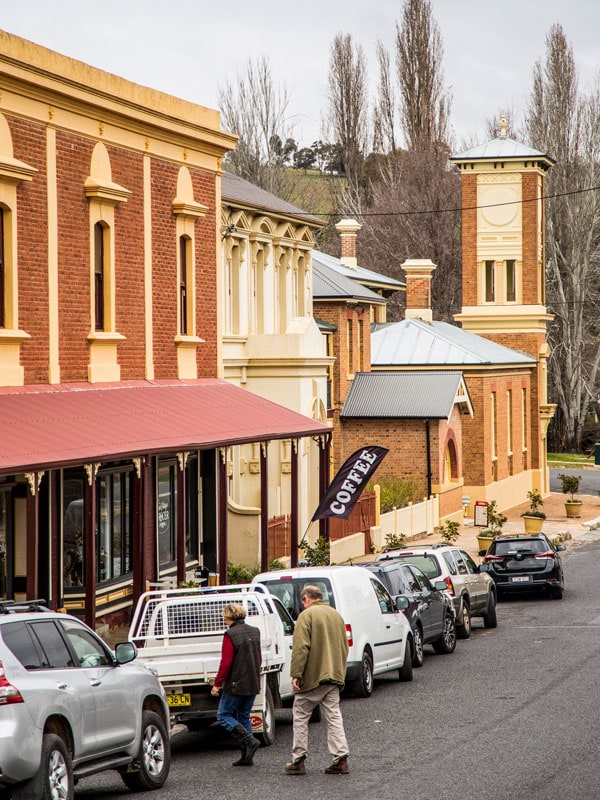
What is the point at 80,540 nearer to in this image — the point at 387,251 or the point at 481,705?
the point at 481,705

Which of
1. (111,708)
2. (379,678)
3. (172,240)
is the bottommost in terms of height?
(379,678)

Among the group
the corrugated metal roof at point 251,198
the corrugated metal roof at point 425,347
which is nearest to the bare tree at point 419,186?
the corrugated metal roof at point 425,347

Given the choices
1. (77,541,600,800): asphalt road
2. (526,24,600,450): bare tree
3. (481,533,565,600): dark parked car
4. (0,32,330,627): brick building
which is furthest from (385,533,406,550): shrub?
(526,24,600,450): bare tree

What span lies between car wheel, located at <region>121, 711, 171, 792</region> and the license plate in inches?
53.9

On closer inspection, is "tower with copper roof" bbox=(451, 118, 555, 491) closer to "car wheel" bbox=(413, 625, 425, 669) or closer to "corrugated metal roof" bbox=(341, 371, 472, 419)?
"corrugated metal roof" bbox=(341, 371, 472, 419)

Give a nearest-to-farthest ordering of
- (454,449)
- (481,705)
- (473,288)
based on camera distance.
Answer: (481,705) → (454,449) → (473,288)

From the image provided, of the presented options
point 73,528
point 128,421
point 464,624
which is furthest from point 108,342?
point 464,624

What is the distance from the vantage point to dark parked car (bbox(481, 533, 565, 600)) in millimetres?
29375

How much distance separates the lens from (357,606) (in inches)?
690

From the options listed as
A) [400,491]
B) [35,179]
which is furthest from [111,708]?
[400,491]

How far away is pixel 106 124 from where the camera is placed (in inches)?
903

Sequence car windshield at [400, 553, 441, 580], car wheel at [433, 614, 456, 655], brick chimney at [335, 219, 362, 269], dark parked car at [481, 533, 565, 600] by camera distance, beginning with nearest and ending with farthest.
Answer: car wheel at [433, 614, 456, 655] < car windshield at [400, 553, 441, 580] < dark parked car at [481, 533, 565, 600] < brick chimney at [335, 219, 362, 269]

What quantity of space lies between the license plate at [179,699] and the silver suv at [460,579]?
9.41 meters

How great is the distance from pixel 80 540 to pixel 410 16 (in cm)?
6325
